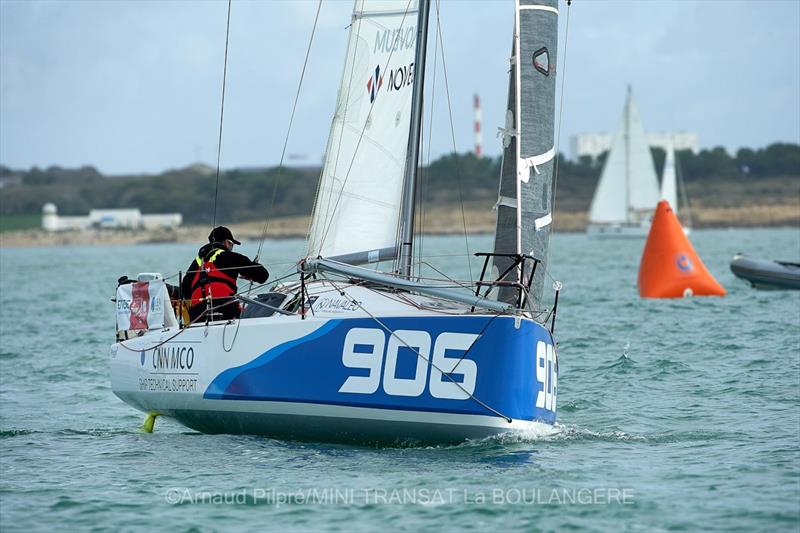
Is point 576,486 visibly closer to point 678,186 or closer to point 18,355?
point 18,355

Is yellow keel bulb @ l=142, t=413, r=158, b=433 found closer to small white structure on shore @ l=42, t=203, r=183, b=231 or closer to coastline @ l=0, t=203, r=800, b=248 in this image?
coastline @ l=0, t=203, r=800, b=248

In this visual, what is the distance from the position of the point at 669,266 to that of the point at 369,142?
13374 millimetres

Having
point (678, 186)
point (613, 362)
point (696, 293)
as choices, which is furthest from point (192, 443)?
point (678, 186)

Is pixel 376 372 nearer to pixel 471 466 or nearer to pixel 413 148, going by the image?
pixel 471 466

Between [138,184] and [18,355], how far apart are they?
390ft

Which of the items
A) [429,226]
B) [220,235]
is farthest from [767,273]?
[429,226]

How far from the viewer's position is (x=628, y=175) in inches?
2436

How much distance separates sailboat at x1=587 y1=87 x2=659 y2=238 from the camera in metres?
60.1

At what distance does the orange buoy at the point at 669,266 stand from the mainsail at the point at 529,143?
13.1 metres

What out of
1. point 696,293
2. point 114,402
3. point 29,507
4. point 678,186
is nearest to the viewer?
point 29,507

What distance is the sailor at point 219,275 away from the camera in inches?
405

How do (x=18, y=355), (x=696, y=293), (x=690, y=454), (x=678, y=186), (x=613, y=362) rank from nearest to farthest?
(x=690, y=454), (x=613, y=362), (x=18, y=355), (x=696, y=293), (x=678, y=186)

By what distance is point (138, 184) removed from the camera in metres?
134

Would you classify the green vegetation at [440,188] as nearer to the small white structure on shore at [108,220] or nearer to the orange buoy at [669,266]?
the small white structure on shore at [108,220]
